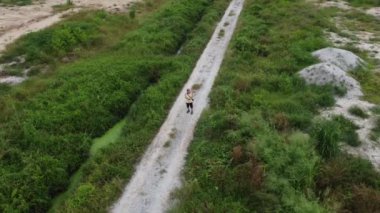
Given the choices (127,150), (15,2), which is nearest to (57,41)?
(127,150)

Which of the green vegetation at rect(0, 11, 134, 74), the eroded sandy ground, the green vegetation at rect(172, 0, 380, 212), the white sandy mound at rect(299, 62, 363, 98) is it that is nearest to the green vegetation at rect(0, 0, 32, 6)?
the green vegetation at rect(0, 11, 134, 74)

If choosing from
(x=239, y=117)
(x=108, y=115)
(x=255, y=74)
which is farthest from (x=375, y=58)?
(x=108, y=115)

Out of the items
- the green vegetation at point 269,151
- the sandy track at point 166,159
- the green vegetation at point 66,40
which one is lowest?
the sandy track at point 166,159

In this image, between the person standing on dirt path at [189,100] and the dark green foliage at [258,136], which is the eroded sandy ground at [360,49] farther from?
the person standing on dirt path at [189,100]

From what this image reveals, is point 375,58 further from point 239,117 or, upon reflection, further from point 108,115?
point 108,115

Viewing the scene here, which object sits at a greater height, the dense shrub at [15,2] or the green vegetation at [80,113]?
the dense shrub at [15,2]

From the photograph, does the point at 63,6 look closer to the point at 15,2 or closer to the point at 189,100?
the point at 15,2

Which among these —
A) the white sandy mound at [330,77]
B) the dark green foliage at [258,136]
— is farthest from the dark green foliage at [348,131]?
the white sandy mound at [330,77]
